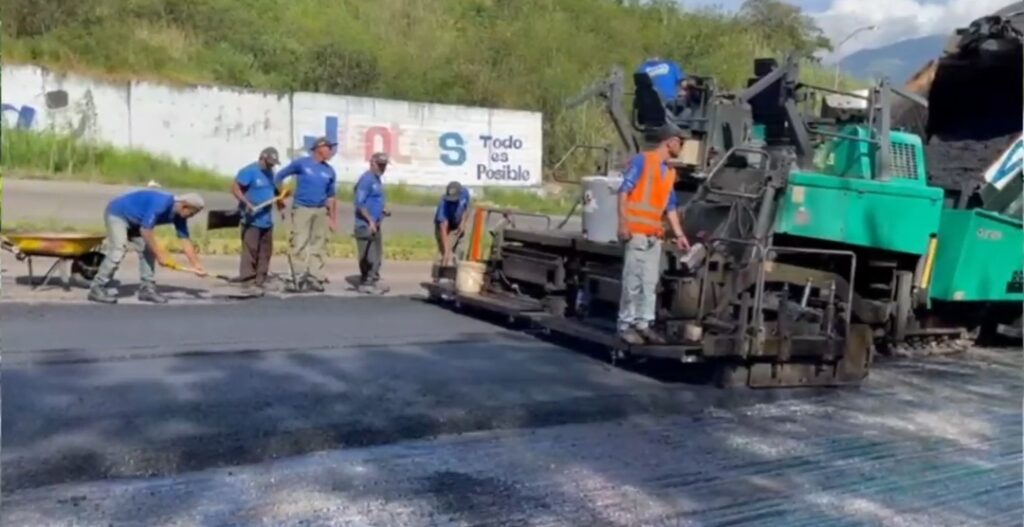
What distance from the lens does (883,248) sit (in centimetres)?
968

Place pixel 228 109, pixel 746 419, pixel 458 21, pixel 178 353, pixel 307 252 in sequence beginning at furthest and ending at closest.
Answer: pixel 458 21, pixel 228 109, pixel 307 252, pixel 178 353, pixel 746 419

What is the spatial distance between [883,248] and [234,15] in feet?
90.8

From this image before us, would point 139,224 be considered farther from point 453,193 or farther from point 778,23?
point 778,23

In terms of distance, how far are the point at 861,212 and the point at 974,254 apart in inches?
57.6

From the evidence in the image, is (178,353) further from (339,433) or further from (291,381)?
(339,433)

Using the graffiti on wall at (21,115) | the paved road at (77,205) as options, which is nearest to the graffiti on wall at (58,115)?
the graffiti on wall at (21,115)

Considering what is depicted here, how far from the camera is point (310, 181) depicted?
1259 cm

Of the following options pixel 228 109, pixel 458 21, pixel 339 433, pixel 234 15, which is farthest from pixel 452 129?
pixel 339 433

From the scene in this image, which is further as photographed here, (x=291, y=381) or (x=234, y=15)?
(x=234, y=15)

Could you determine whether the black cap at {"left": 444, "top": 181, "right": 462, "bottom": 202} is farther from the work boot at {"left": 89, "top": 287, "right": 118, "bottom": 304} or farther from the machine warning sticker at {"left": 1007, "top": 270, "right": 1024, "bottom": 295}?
the machine warning sticker at {"left": 1007, "top": 270, "right": 1024, "bottom": 295}

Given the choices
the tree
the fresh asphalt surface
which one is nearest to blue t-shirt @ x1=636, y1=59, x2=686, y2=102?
the fresh asphalt surface

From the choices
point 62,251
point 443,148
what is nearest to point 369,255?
point 62,251

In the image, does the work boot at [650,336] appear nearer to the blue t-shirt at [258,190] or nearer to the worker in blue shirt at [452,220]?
the worker in blue shirt at [452,220]

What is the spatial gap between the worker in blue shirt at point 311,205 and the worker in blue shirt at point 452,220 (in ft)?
4.05
